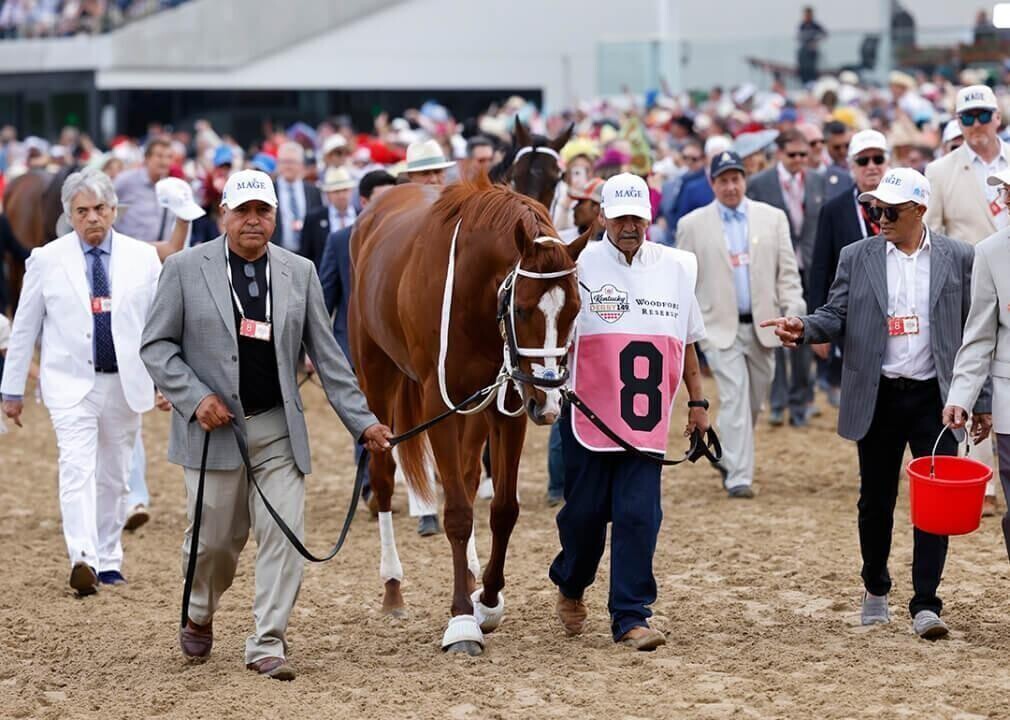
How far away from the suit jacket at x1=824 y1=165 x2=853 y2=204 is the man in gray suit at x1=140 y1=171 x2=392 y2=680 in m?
6.40

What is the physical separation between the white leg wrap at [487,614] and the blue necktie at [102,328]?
2292 mm

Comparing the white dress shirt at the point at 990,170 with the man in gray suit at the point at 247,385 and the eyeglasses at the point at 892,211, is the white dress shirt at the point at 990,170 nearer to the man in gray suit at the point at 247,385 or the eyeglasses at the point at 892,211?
the eyeglasses at the point at 892,211

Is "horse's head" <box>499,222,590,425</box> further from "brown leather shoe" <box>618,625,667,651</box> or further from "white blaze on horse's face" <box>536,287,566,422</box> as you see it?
"brown leather shoe" <box>618,625,667,651</box>

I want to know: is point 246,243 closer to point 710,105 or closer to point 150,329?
point 150,329

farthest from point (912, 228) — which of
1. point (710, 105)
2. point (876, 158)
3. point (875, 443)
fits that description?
point (710, 105)

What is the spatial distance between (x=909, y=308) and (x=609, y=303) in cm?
122

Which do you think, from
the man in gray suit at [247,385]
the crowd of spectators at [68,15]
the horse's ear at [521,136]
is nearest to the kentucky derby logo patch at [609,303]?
the man in gray suit at [247,385]

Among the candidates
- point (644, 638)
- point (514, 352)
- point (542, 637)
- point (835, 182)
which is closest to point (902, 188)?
point (514, 352)

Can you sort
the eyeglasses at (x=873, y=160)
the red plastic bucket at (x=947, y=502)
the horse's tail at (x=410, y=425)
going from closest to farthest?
the red plastic bucket at (x=947, y=502) < the horse's tail at (x=410, y=425) < the eyeglasses at (x=873, y=160)

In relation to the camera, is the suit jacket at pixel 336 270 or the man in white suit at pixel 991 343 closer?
the man in white suit at pixel 991 343

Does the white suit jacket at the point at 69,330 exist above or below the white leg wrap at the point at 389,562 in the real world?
above

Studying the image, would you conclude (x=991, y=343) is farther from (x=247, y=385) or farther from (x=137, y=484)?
(x=137, y=484)

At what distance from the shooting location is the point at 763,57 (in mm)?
24516

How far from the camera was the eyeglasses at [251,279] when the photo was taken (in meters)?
6.34
